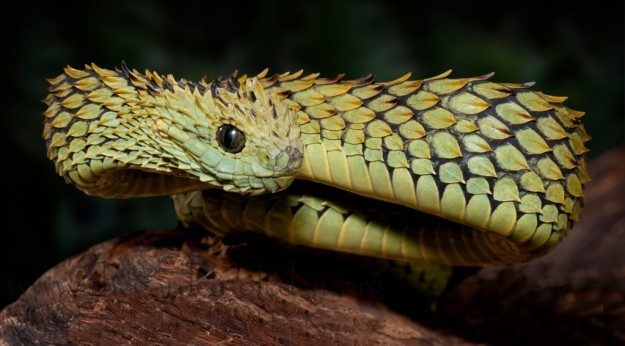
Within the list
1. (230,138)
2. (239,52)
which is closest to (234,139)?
(230,138)

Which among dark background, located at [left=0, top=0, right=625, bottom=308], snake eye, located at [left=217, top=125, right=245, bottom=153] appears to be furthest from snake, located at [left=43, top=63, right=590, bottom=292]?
dark background, located at [left=0, top=0, right=625, bottom=308]

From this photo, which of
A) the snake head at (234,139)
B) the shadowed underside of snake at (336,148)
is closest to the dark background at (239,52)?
the shadowed underside of snake at (336,148)

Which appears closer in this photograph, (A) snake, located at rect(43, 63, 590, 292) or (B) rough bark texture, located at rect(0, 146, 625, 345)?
(A) snake, located at rect(43, 63, 590, 292)

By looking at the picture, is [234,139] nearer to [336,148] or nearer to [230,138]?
[230,138]

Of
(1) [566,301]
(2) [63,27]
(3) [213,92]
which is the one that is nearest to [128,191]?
(3) [213,92]

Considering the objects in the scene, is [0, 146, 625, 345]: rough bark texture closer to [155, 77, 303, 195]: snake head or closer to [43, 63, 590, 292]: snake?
[43, 63, 590, 292]: snake

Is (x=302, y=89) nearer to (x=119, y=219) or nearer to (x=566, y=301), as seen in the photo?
(x=566, y=301)
